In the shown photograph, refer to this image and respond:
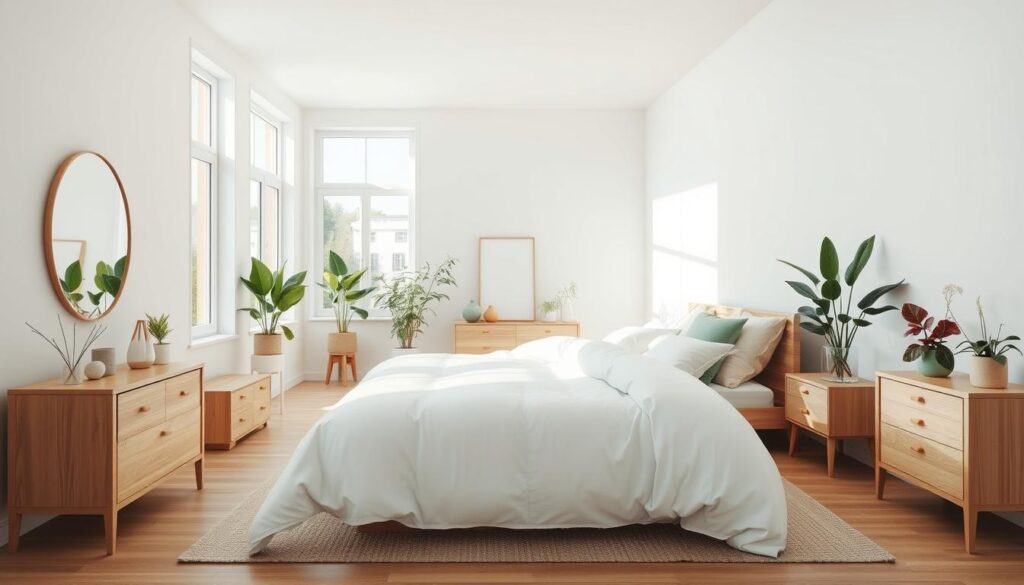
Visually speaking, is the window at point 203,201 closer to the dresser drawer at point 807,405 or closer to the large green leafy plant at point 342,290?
the large green leafy plant at point 342,290

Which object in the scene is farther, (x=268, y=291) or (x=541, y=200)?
(x=541, y=200)

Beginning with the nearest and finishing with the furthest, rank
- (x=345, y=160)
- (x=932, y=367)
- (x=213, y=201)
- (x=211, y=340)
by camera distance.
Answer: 1. (x=932, y=367)
2. (x=211, y=340)
3. (x=213, y=201)
4. (x=345, y=160)

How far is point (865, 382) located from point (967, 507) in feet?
4.08

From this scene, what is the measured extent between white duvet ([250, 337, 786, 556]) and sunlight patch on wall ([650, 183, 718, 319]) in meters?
3.23

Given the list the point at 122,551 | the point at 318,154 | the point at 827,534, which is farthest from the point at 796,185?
the point at 318,154

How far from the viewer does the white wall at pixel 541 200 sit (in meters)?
7.85

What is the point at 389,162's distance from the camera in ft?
26.3

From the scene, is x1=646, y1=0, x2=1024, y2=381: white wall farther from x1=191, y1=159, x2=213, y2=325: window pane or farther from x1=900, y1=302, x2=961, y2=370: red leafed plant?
x1=191, y1=159, x2=213, y2=325: window pane

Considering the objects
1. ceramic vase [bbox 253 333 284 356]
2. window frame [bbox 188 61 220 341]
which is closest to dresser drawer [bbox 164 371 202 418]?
window frame [bbox 188 61 220 341]

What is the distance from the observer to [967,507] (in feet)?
9.21

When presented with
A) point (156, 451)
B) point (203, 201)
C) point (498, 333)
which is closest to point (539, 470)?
point (156, 451)

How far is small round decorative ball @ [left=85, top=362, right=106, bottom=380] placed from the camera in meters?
3.13

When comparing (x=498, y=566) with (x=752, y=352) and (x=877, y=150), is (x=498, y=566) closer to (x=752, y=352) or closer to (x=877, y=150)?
(x=752, y=352)

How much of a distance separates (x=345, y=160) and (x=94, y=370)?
5.18 metres
